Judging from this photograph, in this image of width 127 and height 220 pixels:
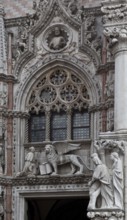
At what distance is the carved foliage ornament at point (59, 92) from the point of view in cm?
1816

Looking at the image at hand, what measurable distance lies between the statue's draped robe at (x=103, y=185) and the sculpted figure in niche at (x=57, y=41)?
15.1 feet

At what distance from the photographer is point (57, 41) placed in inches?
725

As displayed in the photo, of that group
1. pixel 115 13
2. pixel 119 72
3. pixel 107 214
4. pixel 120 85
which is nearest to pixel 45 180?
pixel 107 214

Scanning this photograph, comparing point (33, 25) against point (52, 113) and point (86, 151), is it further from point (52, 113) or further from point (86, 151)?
point (86, 151)

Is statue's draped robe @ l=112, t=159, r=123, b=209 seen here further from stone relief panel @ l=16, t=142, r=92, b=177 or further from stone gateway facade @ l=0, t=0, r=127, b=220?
stone relief panel @ l=16, t=142, r=92, b=177

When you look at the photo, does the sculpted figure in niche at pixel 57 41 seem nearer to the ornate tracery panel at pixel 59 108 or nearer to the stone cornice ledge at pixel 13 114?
the ornate tracery panel at pixel 59 108

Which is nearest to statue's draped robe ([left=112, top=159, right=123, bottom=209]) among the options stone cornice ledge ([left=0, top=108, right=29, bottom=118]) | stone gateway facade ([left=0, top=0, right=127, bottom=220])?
stone gateway facade ([left=0, top=0, right=127, bottom=220])

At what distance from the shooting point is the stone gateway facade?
1752 cm

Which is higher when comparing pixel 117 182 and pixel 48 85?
pixel 48 85

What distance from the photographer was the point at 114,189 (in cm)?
1482

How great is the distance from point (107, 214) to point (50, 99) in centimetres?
472

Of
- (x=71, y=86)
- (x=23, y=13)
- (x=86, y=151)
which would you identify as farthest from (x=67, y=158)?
(x=23, y=13)

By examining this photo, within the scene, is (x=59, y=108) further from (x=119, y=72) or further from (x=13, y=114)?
(x=119, y=72)

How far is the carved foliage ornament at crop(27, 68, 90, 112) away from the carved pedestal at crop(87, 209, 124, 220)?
13.2ft
